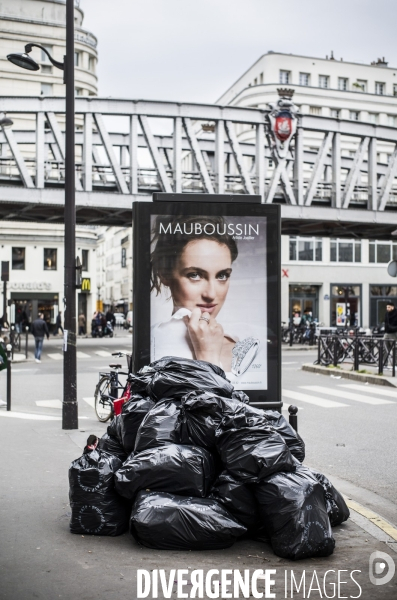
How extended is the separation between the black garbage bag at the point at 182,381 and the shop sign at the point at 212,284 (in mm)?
2448

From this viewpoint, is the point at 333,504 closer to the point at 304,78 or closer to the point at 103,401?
the point at 103,401

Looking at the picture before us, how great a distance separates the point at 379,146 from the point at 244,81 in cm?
1547

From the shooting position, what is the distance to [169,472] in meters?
→ 5.63

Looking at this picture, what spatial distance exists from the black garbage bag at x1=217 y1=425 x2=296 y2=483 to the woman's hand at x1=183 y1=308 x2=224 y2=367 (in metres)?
3.58

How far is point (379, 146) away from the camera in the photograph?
77.4 m

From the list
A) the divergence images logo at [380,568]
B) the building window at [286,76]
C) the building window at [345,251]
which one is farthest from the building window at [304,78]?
the divergence images logo at [380,568]

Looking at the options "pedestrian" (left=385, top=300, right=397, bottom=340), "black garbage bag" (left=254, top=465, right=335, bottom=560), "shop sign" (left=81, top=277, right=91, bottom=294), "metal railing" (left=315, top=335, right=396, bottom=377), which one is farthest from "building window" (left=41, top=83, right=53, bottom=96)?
"black garbage bag" (left=254, top=465, right=335, bottom=560)

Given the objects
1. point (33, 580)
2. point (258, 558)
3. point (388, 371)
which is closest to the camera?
point (33, 580)

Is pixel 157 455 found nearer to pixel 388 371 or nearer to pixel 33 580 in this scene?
pixel 33 580

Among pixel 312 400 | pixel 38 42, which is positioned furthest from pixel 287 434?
pixel 38 42

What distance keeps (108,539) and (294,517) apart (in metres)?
1.47

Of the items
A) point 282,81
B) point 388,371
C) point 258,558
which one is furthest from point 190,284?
point 282,81

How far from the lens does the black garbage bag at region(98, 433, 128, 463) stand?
6.49m

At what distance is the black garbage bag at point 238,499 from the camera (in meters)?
5.59
